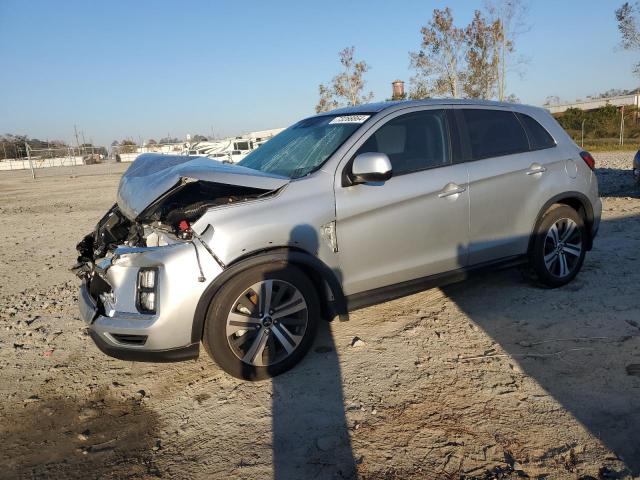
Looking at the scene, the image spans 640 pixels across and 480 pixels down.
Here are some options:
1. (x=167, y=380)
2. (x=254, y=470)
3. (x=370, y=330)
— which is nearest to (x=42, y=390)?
(x=167, y=380)

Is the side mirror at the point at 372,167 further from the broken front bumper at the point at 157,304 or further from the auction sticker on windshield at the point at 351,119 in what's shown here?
the broken front bumper at the point at 157,304

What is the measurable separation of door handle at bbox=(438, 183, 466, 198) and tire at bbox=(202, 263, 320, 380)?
4.34 feet

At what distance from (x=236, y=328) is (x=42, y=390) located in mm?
1538

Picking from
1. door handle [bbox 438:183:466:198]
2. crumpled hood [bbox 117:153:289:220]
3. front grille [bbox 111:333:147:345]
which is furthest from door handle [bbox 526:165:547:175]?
front grille [bbox 111:333:147:345]

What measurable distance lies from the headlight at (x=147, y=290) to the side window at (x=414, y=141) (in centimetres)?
178

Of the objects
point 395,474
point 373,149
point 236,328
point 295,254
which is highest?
point 373,149

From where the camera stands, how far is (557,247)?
14.8 feet

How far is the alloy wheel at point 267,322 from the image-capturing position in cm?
309

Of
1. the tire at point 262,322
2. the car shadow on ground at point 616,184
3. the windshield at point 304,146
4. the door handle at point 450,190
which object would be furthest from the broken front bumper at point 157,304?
the car shadow on ground at point 616,184

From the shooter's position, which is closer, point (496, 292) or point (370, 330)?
point (370, 330)

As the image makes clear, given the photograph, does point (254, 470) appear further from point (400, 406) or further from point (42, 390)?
point (42, 390)

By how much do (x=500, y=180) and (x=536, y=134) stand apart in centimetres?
79

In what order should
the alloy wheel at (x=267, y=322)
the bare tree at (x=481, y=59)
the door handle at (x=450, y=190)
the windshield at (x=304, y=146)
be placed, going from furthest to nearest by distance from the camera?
the bare tree at (x=481, y=59), the door handle at (x=450, y=190), the windshield at (x=304, y=146), the alloy wheel at (x=267, y=322)

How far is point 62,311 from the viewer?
4836 mm
